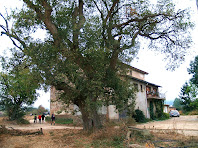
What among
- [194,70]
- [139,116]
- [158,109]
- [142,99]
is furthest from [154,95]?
[194,70]

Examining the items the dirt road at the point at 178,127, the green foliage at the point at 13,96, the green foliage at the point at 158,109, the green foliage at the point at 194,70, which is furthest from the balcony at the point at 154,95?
the green foliage at the point at 13,96

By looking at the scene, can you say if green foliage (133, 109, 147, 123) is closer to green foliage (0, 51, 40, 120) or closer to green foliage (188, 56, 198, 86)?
green foliage (0, 51, 40, 120)

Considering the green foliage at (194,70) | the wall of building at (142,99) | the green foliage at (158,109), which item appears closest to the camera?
the wall of building at (142,99)

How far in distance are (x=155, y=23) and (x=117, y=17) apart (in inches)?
109

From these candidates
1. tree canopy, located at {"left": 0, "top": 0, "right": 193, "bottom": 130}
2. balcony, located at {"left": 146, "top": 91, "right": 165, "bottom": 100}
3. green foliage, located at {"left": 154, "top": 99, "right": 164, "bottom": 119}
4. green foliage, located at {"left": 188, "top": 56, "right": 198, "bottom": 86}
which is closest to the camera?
tree canopy, located at {"left": 0, "top": 0, "right": 193, "bottom": 130}

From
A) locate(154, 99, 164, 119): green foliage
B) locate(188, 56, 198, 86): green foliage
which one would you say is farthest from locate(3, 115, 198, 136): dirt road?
locate(188, 56, 198, 86): green foliage

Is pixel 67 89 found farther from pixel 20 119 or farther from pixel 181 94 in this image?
pixel 181 94

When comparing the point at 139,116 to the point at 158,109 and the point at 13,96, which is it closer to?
the point at 158,109

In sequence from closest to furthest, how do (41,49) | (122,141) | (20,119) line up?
(122,141) → (41,49) → (20,119)

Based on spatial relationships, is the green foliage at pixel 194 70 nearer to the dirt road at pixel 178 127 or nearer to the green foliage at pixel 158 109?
the green foliage at pixel 158 109

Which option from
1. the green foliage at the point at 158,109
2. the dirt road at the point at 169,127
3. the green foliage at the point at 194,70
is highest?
the green foliage at the point at 194,70

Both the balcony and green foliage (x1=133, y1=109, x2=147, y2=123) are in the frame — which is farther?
the balcony

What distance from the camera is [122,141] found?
34.2 feet

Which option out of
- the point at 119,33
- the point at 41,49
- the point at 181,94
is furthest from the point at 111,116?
the point at 181,94
